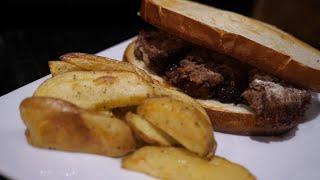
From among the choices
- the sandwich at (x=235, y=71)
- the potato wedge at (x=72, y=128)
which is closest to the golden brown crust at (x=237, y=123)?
the sandwich at (x=235, y=71)

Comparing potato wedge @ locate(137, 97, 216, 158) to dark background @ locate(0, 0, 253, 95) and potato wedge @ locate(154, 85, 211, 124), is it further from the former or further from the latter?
dark background @ locate(0, 0, 253, 95)

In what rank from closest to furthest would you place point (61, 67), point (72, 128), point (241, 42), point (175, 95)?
point (72, 128) < point (175, 95) < point (61, 67) < point (241, 42)

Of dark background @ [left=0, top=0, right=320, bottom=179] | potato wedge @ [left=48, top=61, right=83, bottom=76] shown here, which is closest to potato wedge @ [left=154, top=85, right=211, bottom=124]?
potato wedge @ [left=48, top=61, right=83, bottom=76]

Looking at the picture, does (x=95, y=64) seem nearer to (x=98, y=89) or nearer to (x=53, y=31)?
(x=98, y=89)

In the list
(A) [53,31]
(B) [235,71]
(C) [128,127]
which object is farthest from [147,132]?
(A) [53,31]

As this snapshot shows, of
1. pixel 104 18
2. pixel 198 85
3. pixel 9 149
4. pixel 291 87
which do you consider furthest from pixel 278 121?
pixel 104 18

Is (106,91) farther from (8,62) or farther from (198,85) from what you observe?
(8,62)

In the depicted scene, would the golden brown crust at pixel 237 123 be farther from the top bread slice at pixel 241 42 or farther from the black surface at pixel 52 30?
the black surface at pixel 52 30
